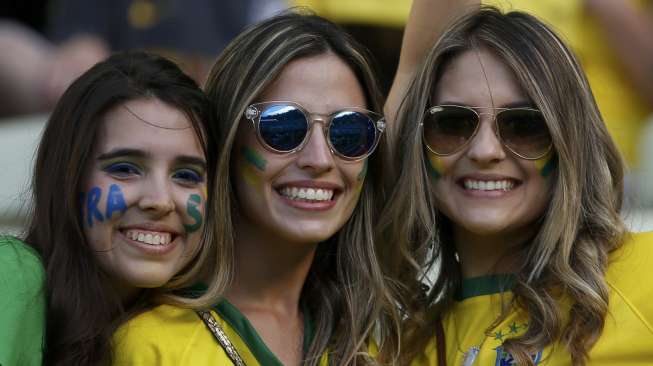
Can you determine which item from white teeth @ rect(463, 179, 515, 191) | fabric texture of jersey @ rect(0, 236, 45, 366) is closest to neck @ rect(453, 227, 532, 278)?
white teeth @ rect(463, 179, 515, 191)

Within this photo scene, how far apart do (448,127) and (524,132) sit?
227mm

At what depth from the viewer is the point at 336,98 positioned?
12.2ft

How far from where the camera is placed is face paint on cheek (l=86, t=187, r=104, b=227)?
134 inches

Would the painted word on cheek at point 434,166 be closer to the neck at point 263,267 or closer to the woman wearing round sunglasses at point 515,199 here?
the woman wearing round sunglasses at point 515,199

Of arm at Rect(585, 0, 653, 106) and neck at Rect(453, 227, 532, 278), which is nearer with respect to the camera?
neck at Rect(453, 227, 532, 278)

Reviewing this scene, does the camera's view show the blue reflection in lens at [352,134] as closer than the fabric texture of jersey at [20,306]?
No

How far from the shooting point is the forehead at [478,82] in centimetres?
367

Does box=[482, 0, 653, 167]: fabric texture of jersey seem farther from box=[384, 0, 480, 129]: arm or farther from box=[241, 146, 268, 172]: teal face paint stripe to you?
box=[241, 146, 268, 172]: teal face paint stripe

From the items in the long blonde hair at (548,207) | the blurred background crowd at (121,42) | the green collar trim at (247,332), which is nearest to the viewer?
the long blonde hair at (548,207)

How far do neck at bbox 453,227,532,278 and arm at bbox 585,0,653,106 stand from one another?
1.44m

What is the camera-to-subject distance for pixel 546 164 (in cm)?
367

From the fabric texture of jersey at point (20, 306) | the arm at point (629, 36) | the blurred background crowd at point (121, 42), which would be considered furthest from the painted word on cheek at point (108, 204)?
the arm at point (629, 36)

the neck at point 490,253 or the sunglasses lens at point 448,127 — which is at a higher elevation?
the sunglasses lens at point 448,127

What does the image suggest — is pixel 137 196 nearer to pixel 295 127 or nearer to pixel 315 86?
pixel 295 127
